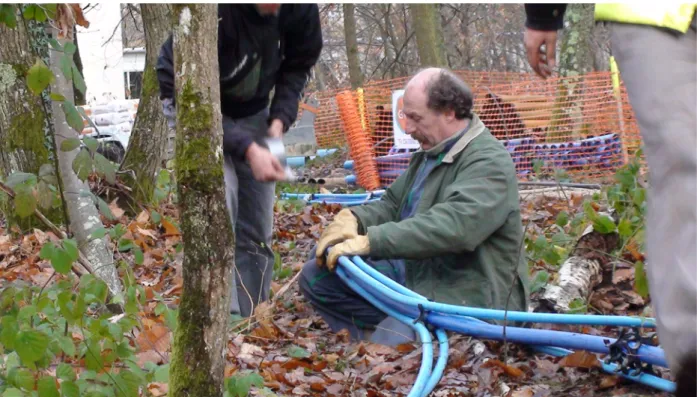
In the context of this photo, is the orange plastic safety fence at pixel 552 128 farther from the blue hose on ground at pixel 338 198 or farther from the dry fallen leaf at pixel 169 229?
the dry fallen leaf at pixel 169 229

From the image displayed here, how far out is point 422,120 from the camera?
436cm

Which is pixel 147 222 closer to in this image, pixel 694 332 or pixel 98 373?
pixel 98 373

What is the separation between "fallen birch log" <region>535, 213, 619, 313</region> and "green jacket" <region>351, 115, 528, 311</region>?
0.16m

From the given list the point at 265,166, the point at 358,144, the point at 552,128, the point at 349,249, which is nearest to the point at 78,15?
the point at 265,166

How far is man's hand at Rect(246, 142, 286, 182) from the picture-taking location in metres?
3.07

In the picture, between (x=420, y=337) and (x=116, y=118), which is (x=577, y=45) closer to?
(x=420, y=337)

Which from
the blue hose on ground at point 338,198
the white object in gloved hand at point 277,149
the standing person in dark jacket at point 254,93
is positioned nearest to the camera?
the white object in gloved hand at point 277,149

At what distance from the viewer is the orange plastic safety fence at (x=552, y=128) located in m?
9.67

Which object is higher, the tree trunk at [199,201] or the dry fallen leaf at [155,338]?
the tree trunk at [199,201]

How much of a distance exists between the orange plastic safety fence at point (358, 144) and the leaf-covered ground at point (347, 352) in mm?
4725

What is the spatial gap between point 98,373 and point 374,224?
6.65 ft

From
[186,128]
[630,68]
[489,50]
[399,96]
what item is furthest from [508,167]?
[489,50]

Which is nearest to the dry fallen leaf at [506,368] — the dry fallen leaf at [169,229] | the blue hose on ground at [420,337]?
the blue hose on ground at [420,337]

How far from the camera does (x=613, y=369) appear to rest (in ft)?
10.6
